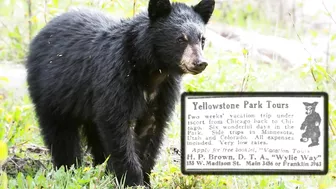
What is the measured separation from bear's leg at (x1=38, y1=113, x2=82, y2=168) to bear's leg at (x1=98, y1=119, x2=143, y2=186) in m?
0.75

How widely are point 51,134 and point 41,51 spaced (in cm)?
78

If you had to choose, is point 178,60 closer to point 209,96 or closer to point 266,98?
point 209,96

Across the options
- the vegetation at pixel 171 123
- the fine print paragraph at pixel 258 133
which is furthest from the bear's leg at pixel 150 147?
the fine print paragraph at pixel 258 133

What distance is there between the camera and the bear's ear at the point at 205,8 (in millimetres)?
5414

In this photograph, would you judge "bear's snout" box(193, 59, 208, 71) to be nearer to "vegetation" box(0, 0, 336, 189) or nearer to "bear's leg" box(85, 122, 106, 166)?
"vegetation" box(0, 0, 336, 189)

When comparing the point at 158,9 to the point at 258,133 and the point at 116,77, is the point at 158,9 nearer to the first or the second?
the point at 116,77

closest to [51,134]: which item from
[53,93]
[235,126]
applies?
[53,93]

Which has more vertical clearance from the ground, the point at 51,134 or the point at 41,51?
the point at 41,51

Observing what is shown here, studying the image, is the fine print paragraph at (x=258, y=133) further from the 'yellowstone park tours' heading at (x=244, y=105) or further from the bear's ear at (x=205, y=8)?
the bear's ear at (x=205, y=8)

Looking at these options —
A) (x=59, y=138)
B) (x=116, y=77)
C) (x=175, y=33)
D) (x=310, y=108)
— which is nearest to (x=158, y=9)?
(x=175, y=33)

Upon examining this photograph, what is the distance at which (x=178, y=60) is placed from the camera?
5160 millimetres

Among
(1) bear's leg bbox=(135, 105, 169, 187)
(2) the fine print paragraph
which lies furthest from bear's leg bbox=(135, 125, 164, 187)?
(2) the fine print paragraph

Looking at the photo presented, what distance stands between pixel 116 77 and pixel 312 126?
1.61 metres

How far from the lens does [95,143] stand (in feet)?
20.7
